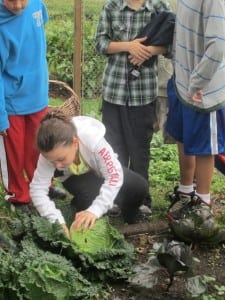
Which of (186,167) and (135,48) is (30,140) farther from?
(186,167)

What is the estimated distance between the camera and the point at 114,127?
4.66 meters

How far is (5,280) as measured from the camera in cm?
333

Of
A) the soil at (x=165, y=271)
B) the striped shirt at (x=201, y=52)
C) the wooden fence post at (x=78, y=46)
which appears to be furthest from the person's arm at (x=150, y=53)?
the wooden fence post at (x=78, y=46)

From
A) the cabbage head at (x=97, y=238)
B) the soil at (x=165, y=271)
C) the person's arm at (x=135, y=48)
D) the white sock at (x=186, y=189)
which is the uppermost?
the person's arm at (x=135, y=48)

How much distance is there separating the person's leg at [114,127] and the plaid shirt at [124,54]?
8 centimetres

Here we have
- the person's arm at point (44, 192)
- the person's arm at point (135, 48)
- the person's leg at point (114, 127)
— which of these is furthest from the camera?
the person's leg at point (114, 127)

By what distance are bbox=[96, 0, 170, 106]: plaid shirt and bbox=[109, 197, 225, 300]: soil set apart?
0.91 meters

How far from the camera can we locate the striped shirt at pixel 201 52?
3.84m

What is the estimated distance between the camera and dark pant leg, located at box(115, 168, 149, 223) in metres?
4.30

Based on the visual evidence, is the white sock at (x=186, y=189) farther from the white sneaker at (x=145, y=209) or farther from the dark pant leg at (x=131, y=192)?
the dark pant leg at (x=131, y=192)

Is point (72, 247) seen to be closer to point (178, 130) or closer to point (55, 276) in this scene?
point (55, 276)

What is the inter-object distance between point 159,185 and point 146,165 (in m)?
0.70

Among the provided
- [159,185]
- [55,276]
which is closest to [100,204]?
[55,276]

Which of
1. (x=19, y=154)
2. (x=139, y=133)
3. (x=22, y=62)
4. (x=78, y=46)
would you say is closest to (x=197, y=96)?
(x=139, y=133)
